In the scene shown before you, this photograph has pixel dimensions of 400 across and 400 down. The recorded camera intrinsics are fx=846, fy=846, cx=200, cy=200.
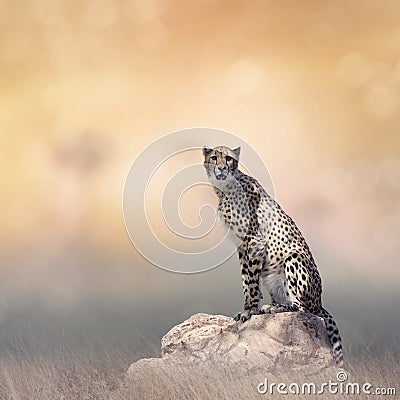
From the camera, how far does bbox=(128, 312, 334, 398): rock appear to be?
9281 millimetres

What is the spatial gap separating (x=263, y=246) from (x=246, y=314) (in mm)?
858

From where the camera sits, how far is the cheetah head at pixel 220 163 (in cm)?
1034

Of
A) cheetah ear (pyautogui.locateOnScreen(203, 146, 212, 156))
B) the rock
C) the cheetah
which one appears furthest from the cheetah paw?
cheetah ear (pyautogui.locateOnScreen(203, 146, 212, 156))

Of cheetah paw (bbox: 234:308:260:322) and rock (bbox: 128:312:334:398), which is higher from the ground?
cheetah paw (bbox: 234:308:260:322)

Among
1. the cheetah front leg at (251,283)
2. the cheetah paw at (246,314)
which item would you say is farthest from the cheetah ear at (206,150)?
the cheetah paw at (246,314)

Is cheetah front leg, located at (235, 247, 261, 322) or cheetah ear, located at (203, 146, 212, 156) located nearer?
cheetah front leg, located at (235, 247, 261, 322)

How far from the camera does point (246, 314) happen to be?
9922mm

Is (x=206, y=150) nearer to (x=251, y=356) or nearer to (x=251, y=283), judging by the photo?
(x=251, y=283)

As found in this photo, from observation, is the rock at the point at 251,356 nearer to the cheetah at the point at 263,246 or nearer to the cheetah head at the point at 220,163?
the cheetah at the point at 263,246

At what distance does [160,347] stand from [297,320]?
182 cm

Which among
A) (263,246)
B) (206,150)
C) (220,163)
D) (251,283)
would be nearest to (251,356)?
(251,283)

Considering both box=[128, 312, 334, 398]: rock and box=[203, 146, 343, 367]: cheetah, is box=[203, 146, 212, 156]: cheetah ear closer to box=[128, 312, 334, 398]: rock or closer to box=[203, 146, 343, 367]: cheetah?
box=[203, 146, 343, 367]: cheetah

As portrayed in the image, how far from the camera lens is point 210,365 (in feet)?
31.1

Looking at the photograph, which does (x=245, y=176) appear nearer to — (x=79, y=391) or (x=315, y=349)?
(x=315, y=349)
